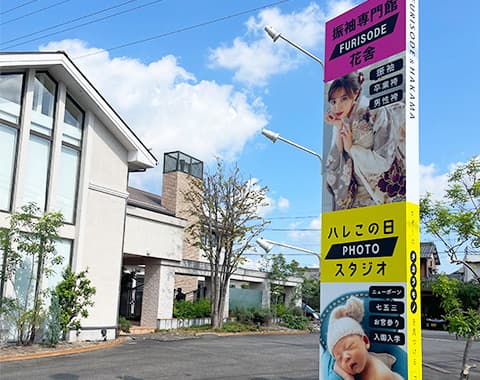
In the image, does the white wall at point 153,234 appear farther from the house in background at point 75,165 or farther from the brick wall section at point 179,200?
the brick wall section at point 179,200

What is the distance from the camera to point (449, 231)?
8617 millimetres

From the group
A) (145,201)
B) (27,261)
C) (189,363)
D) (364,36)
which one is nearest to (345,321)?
(364,36)

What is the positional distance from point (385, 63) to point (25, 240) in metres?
11.2

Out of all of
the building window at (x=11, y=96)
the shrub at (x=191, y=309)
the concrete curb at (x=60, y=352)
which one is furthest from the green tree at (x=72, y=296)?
the shrub at (x=191, y=309)

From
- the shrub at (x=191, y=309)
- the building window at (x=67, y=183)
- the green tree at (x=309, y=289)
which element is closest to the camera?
the building window at (x=67, y=183)

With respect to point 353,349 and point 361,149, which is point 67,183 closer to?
point 361,149

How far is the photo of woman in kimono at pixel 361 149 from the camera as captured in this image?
6039mm

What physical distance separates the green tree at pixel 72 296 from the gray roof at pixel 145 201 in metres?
5.40

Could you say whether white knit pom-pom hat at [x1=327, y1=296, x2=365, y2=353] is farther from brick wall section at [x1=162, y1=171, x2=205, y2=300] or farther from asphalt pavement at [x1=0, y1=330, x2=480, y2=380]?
brick wall section at [x1=162, y1=171, x2=205, y2=300]

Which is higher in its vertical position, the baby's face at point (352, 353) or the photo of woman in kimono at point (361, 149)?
the photo of woman in kimono at point (361, 149)

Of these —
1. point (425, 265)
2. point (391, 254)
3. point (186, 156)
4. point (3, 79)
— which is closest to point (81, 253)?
point (3, 79)

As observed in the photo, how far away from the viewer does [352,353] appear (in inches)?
243

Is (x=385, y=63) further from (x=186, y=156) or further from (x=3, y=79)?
(x=186, y=156)

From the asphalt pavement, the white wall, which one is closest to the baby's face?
the asphalt pavement
